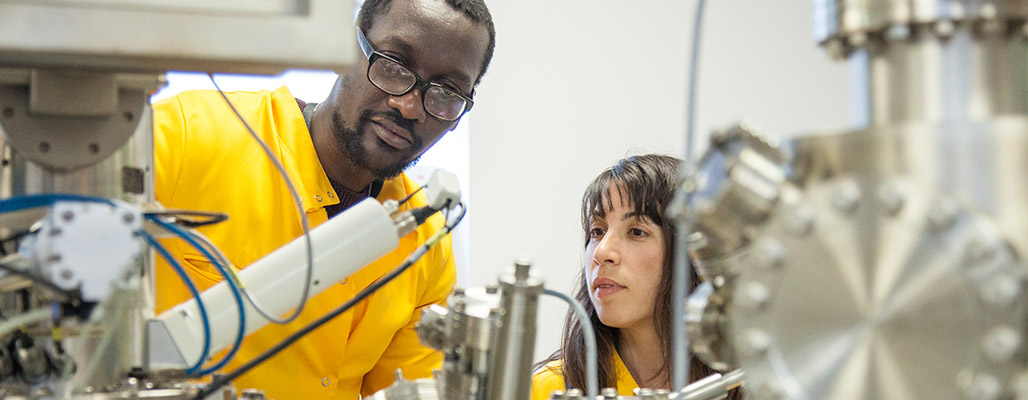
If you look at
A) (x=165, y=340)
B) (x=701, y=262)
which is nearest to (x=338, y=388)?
(x=165, y=340)

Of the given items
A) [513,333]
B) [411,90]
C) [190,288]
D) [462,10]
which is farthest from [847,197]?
[462,10]

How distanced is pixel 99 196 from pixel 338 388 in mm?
1178

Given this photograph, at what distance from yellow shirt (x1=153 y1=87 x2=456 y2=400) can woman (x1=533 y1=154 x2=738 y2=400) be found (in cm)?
33

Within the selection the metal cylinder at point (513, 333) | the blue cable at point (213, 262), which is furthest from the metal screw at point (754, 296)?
the blue cable at point (213, 262)

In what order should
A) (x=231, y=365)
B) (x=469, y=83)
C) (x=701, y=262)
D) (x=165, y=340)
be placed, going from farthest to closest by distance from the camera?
(x=469, y=83)
(x=231, y=365)
(x=165, y=340)
(x=701, y=262)

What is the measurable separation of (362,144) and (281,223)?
210 mm

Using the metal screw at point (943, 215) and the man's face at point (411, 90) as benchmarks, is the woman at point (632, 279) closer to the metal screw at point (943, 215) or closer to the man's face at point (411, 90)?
the man's face at point (411, 90)

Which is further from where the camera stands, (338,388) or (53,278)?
(338,388)

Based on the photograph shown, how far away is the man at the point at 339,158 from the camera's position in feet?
5.52

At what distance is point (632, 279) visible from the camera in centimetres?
192

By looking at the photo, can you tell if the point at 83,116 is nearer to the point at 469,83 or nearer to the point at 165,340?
the point at 165,340

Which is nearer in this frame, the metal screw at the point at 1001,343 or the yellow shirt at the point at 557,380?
the metal screw at the point at 1001,343

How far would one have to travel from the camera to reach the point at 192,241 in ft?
Result: 2.40

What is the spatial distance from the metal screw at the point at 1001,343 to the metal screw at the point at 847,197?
0.33 feet
